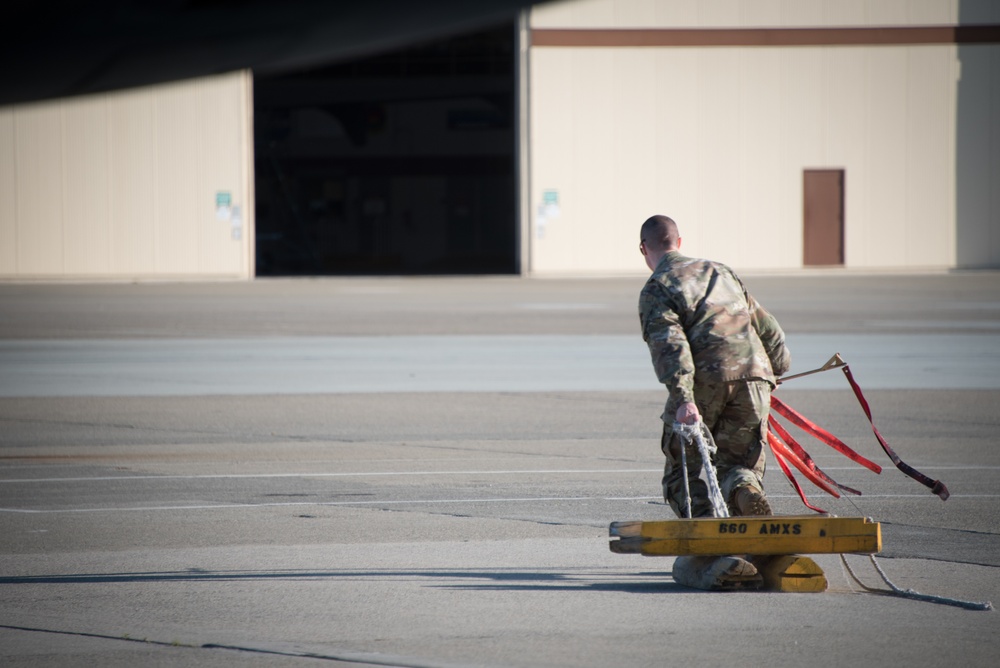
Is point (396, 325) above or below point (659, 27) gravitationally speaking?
below

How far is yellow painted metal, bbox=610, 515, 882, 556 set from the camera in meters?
6.02

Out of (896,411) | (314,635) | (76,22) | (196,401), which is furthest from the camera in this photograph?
(196,401)

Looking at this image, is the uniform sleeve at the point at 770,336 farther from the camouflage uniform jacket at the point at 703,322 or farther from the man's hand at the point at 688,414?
the man's hand at the point at 688,414

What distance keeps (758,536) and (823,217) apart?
113 ft

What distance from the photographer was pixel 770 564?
20.7 ft

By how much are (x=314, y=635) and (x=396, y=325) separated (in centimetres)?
1799

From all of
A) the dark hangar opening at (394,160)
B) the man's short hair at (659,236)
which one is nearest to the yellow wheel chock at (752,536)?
the man's short hair at (659,236)

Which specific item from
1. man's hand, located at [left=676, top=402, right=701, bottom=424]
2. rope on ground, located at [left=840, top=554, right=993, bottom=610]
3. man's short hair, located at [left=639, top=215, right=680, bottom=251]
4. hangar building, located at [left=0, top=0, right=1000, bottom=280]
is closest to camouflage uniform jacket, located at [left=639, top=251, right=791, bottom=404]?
man's short hair, located at [left=639, top=215, right=680, bottom=251]

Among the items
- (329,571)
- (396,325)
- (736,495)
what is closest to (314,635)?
(329,571)

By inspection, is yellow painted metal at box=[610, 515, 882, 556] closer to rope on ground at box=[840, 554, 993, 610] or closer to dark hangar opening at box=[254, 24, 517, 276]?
rope on ground at box=[840, 554, 993, 610]

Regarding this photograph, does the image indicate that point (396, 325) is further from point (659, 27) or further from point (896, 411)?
point (659, 27)

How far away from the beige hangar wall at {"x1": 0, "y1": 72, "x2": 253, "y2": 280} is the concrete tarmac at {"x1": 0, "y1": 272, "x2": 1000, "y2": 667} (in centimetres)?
1694

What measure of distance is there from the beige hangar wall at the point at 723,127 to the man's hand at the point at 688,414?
3220 centimetres

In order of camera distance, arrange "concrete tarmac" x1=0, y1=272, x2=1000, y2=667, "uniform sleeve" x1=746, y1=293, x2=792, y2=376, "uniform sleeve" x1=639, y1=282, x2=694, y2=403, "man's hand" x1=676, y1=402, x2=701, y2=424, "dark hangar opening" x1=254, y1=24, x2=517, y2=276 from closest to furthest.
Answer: "concrete tarmac" x1=0, y1=272, x2=1000, y2=667, "man's hand" x1=676, y1=402, x2=701, y2=424, "uniform sleeve" x1=639, y1=282, x2=694, y2=403, "uniform sleeve" x1=746, y1=293, x2=792, y2=376, "dark hangar opening" x1=254, y1=24, x2=517, y2=276
